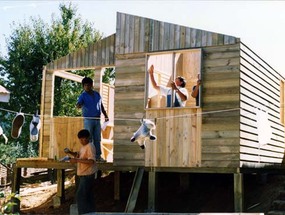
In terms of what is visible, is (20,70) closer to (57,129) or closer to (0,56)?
(0,56)

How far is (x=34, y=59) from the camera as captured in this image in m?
23.5

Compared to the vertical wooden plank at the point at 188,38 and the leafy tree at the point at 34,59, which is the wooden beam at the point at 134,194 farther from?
the leafy tree at the point at 34,59

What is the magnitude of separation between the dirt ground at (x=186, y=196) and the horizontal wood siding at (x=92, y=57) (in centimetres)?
359

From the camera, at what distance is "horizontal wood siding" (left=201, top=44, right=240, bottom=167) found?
9633 millimetres

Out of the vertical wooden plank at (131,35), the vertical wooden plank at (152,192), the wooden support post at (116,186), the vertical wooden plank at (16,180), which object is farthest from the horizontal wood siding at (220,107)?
the vertical wooden plank at (16,180)

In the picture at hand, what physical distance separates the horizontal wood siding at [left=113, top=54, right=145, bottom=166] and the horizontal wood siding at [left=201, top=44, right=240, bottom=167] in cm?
143

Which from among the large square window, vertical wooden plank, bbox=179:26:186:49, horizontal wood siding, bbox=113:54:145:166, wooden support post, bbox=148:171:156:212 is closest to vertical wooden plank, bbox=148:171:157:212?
wooden support post, bbox=148:171:156:212

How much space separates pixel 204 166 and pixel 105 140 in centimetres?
374

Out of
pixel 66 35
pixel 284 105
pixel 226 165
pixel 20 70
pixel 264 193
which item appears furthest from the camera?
pixel 66 35

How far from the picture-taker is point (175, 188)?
13.0 meters

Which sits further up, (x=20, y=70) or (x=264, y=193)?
(x=20, y=70)

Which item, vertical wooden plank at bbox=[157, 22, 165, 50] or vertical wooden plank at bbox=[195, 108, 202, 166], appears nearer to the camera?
vertical wooden plank at bbox=[195, 108, 202, 166]

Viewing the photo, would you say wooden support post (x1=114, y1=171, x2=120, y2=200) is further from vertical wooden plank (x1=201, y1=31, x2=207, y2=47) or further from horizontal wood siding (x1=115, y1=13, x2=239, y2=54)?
vertical wooden plank (x1=201, y1=31, x2=207, y2=47)

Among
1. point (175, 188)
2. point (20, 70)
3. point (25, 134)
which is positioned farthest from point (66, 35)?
point (175, 188)
